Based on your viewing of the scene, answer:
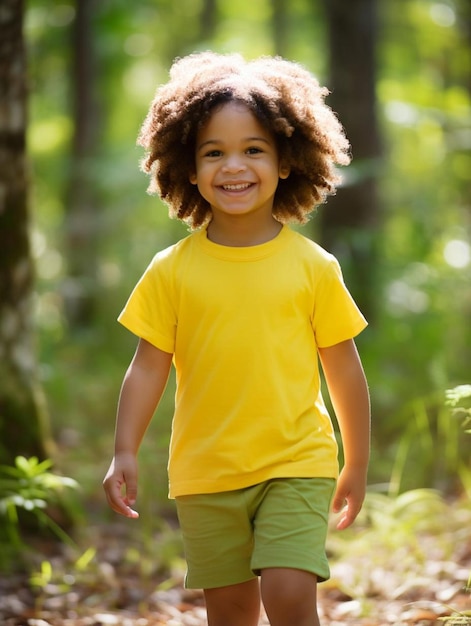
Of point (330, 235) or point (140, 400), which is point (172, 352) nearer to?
point (140, 400)

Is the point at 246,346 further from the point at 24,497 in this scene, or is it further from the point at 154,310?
the point at 24,497

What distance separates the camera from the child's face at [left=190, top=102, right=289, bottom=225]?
2.91 m

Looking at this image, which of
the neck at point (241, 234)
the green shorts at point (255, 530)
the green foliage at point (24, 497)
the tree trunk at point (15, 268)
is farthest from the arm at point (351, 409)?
the tree trunk at point (15, 268)

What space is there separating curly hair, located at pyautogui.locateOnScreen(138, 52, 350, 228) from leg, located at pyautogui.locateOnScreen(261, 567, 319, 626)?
1197mm

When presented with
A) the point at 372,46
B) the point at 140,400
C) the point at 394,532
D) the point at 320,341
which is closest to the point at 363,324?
the point at 320,341

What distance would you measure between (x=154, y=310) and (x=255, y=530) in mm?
758

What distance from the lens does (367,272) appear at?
26.4 feet

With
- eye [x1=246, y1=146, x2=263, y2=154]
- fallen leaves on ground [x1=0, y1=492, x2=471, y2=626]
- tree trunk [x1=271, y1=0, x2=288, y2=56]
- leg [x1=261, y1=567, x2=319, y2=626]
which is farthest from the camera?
tree trunk [x1=271, y1=0, x2=288, y2=56]

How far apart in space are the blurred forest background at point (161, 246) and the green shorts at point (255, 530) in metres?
1.64

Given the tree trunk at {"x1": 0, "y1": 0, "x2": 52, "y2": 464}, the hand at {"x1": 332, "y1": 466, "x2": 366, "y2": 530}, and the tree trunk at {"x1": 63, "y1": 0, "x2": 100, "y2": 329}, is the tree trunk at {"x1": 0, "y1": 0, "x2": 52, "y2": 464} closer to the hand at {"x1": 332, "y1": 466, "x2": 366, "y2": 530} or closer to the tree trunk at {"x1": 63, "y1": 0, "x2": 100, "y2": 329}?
the hand at {"x1": 332, "y1": 466, "x2": 366, "y2": 530}

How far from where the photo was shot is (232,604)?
297 centimetres

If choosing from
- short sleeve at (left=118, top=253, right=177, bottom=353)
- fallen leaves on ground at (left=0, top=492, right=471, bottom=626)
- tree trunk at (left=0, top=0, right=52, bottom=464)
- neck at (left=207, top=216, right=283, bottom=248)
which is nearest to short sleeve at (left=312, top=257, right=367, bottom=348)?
Result: neck at (left=207, top=216, right=283, bottom=248)

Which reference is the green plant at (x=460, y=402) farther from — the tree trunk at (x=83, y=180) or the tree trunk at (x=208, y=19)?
the tree trunk at (x=208, y=19)

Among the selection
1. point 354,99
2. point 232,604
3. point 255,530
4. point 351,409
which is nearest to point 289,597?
point 255,530
